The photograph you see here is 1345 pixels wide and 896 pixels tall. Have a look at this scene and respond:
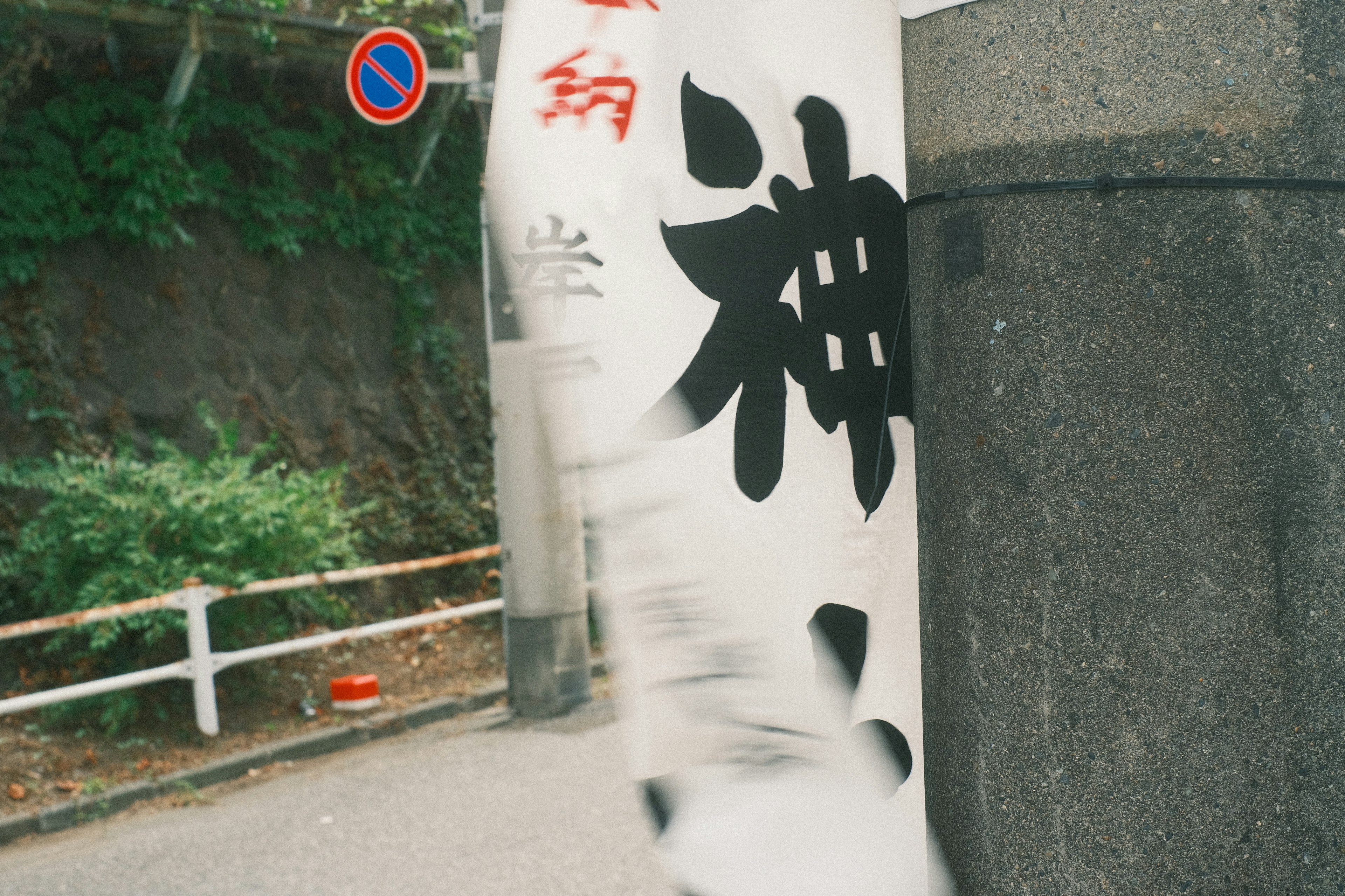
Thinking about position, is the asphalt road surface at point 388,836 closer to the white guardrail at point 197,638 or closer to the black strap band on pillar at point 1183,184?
the white guardrail at point 197,638

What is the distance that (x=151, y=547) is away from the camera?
6.56 meters

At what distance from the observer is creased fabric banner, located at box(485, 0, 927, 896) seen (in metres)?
1.62

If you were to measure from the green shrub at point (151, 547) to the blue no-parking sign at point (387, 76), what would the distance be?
7.21ft

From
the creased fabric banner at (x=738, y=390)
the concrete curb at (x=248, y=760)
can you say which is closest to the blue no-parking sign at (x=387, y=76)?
the concrete curb at (x=248, y=760)

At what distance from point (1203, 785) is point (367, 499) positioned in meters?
8.52

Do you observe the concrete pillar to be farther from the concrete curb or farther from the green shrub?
the green shrub

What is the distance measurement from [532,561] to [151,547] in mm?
2183

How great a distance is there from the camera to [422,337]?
9.81m

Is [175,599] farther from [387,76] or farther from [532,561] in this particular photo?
[387,76]

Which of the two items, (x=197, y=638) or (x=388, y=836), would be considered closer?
(x=388, y=836)

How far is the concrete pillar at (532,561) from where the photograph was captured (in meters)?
7.04

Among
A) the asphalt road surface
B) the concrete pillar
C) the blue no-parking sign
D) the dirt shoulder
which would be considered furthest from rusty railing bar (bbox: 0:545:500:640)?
the blue no-parking sign

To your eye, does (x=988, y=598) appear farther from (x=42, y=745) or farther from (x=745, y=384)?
(x=42, y=745)

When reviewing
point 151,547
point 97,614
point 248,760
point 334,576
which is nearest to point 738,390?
point 97,614
